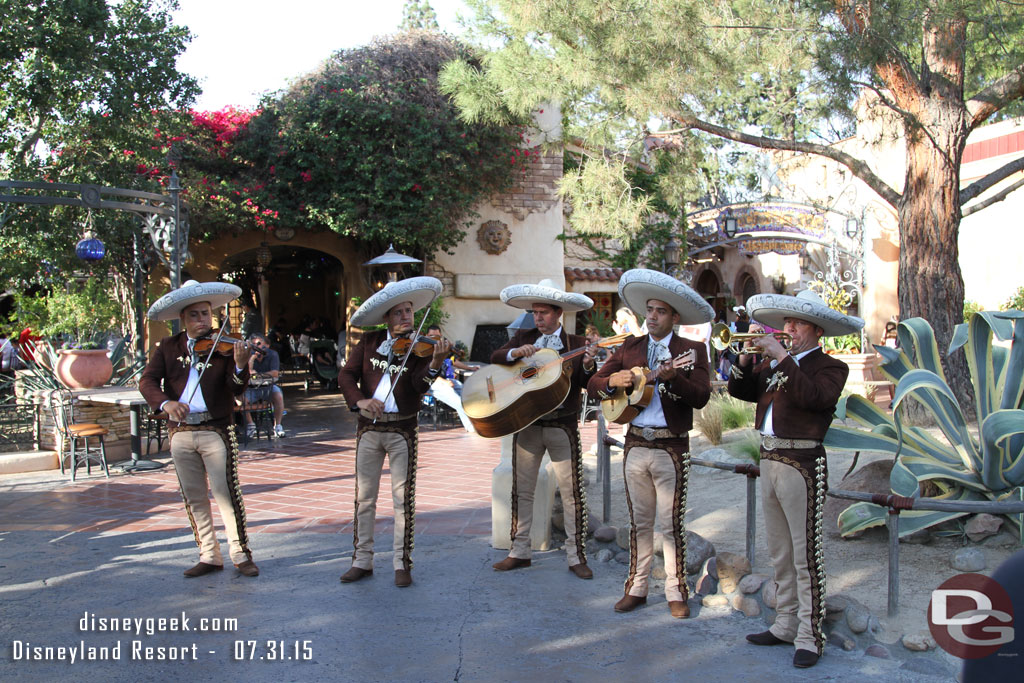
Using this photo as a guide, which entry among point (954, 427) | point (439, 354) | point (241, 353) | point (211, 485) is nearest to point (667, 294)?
point (439, 354)

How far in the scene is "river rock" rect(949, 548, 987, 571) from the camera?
4.70m

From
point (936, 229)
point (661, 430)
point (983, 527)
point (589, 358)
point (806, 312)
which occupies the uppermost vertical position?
point (936, 229)

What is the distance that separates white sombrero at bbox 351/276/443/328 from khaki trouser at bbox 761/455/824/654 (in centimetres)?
221

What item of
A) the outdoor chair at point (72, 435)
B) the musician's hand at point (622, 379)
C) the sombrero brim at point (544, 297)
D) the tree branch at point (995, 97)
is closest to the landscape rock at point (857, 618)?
the musician's hand at point (622, 379)

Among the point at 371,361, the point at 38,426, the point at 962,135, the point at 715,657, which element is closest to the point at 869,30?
the point at 962,135

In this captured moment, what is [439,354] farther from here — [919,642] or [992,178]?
[992,178]

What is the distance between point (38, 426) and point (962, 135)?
34.0 feet

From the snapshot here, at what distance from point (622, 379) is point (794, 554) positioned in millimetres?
1208

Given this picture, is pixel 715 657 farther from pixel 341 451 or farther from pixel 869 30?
pixel 341 451

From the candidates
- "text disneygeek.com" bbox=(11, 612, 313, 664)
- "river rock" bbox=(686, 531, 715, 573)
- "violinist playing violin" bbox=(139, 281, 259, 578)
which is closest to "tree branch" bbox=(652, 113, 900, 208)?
"river rock" bbox=(686, 531, 715, 573)

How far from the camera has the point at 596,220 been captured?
396 inches

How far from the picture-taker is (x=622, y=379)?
4.53 metres

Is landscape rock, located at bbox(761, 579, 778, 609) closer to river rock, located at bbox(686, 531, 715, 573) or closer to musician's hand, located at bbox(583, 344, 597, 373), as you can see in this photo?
river rock, located at bbox(686, 531, 715, 573)

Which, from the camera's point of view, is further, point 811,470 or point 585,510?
point 585,510
